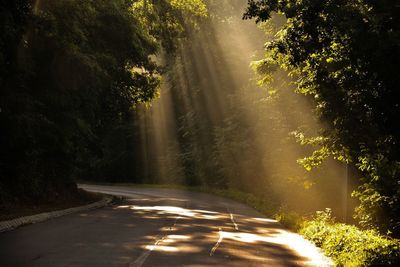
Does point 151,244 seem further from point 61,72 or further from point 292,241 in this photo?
point 61,72

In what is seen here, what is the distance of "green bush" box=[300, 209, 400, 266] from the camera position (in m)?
10.0

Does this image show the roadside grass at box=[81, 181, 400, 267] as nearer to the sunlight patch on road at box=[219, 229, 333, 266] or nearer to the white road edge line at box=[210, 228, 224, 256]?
the sunlight patch on road at box=[219, 229, 333, 266]

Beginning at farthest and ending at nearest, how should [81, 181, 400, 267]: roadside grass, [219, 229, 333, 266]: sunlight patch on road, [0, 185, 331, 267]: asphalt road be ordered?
1. [219, 229, 333, 266]: sunlight patch on road
2. [0, 185, 331, 267]: asphalt road
3. [81, 181, 400, 267]: roadside grass

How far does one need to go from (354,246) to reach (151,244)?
476 centimetres

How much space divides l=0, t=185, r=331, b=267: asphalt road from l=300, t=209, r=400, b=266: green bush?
357mm

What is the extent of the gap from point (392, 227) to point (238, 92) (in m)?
30.2

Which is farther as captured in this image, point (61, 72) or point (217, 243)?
point (61, 72)

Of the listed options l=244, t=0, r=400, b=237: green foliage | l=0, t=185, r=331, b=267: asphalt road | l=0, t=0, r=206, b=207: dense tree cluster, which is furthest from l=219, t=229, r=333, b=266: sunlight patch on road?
l=0, t=0, r=206, b=207: dense tree cluster

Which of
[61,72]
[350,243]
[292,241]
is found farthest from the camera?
[61,72]

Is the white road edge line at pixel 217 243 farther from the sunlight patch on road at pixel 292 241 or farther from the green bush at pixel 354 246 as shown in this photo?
the green bush at pixel 354 246

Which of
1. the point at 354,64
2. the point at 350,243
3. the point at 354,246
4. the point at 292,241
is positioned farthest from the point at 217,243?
the point at 354,64

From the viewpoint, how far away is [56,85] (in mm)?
25047

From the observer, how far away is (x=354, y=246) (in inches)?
458

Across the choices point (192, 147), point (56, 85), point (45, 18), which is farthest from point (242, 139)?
point (45, 18)
